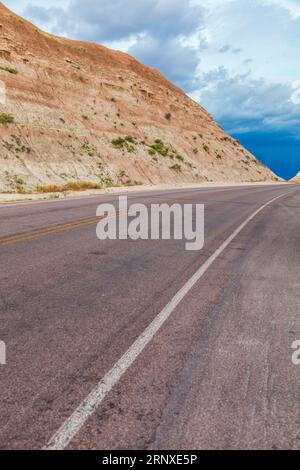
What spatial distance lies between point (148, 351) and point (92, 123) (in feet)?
142

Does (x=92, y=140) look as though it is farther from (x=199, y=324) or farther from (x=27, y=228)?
(x=199, y=324)

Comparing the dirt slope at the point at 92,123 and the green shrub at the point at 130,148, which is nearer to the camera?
the dirt slope at the point at 92,123

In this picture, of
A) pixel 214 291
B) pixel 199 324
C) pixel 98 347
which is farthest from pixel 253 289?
pixel 98 347

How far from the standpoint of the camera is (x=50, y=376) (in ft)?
10.8

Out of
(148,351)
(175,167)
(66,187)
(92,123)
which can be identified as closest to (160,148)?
(175,167)

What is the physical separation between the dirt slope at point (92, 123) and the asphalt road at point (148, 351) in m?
24.5

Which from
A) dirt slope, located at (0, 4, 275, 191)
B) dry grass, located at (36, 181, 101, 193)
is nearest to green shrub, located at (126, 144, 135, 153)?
dirt slope, located at (0, 4, 275, 191)

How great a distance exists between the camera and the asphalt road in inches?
106

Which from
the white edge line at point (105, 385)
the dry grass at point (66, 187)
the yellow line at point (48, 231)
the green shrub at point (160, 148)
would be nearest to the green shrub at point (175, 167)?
the green shrub at point (160, 148)

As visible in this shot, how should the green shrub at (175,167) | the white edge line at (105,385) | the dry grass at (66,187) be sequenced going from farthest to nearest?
the green shrub at (175,167) → the dry grass at (66,187) → the white edge line at (105,385)

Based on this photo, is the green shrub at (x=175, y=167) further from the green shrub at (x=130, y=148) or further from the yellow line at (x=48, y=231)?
the yellow line at (x=48, y=231)

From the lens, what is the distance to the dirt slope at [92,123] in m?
35.2

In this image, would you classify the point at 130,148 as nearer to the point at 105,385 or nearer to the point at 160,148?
the point at 160,148

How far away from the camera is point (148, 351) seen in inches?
149
